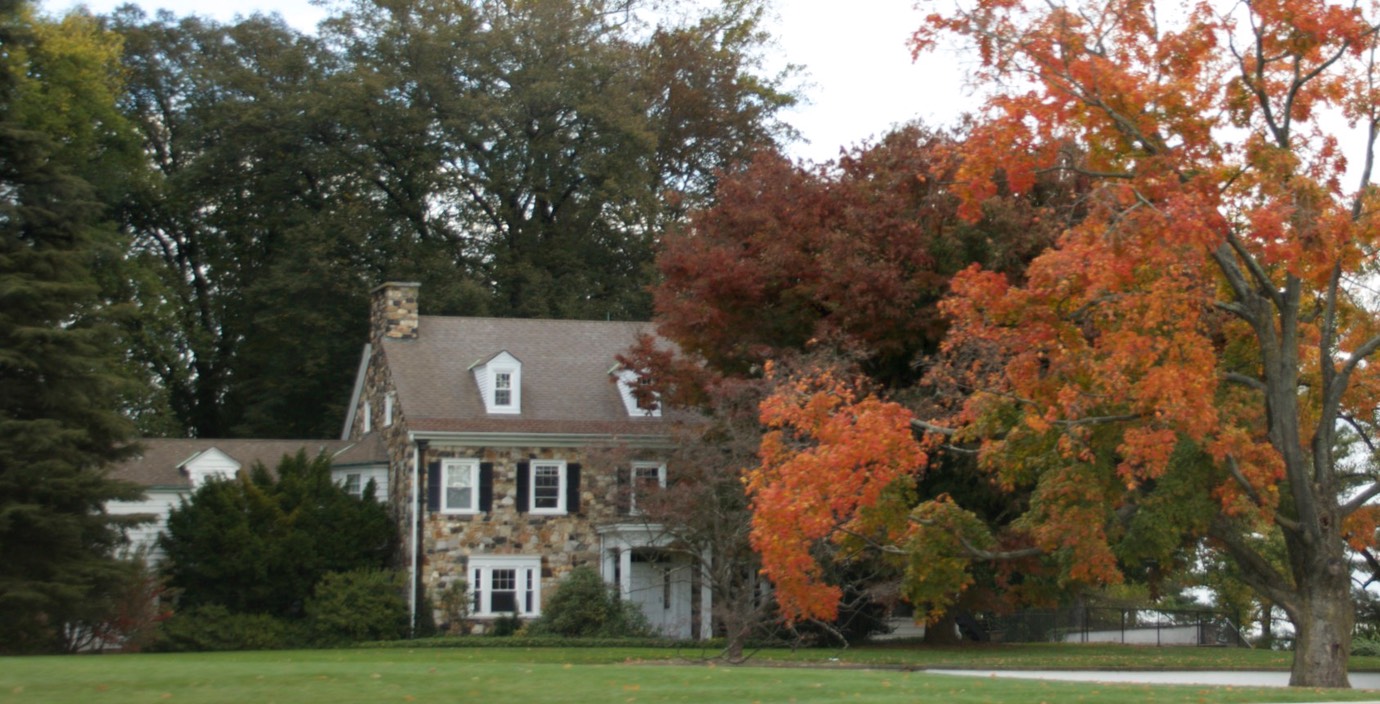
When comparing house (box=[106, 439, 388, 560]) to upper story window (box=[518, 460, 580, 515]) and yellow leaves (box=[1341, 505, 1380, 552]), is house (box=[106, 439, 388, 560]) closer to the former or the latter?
upper story window (box=[518, 460, 580, 515])

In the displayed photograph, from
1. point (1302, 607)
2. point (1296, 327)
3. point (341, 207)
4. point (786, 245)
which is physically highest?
point (341, 207)

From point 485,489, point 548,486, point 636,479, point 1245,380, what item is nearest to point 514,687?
point 1245,380

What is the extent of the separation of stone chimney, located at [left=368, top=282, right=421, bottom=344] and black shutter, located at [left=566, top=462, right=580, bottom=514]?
5633mm

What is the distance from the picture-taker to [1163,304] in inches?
746

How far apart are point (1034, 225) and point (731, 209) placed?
6.33 metres

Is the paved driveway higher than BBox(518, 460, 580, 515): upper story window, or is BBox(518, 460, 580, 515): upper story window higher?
BBox(518, 460, 580, 515): upper story window

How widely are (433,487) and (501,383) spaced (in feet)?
10.8

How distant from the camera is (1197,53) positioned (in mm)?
20031

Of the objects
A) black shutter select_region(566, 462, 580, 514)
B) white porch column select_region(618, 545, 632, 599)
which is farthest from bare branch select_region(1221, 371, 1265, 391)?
black shutter select_region(566, 462, 580, 514)

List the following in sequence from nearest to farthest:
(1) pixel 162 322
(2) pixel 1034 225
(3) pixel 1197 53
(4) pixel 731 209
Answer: (3) pixel 1197 53 < (2) pixel 1034 225 < (4) pixel 731 209 < (1) pixel 162 322

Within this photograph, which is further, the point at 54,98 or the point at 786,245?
the point at 54,98

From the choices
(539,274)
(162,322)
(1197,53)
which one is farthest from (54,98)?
(1197,53)

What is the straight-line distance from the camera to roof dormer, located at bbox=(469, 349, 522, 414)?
3838cm

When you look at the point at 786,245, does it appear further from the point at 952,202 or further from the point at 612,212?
the point at 612,212
